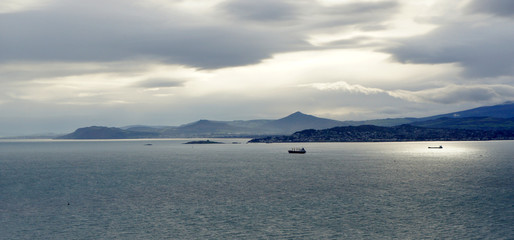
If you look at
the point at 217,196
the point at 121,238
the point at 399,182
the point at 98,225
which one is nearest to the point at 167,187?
the point at 217,196

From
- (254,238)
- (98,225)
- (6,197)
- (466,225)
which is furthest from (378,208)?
(6,197)

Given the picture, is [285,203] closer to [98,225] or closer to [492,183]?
[98,225]

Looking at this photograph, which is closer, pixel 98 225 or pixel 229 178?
pixel 98 225

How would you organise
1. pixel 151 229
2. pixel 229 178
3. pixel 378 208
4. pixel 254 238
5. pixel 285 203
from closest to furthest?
pixel 254 238, pixel 151 229, pixel 378 208, pixel 285 203, pixel 229 178

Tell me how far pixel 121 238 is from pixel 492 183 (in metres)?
104

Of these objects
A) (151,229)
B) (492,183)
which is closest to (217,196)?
(151,229)

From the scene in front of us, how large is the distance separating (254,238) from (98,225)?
89.4ft

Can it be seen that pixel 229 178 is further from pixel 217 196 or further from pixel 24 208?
pixel 24 208

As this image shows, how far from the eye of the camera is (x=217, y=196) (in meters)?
101

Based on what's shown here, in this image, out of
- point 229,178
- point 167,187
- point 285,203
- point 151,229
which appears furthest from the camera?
point 229,178

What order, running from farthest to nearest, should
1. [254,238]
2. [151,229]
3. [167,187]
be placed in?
[167,187] → [151,229] → [254,238]

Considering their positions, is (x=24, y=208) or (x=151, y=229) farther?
(x=24, y=208)

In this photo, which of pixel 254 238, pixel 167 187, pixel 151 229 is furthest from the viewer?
pixel 167 187

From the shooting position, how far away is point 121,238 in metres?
63.2
